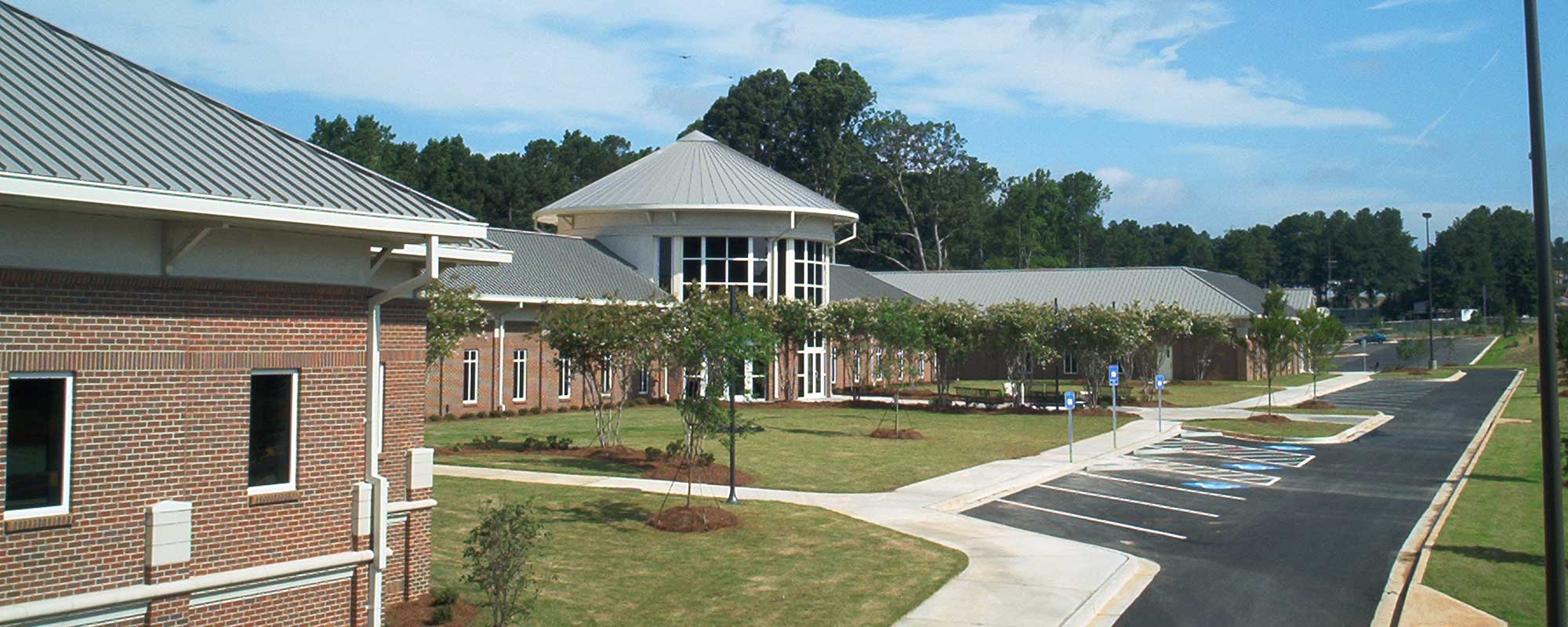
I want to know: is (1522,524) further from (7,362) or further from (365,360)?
→ (7,362)

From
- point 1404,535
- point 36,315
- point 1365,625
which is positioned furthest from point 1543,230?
point 36,315

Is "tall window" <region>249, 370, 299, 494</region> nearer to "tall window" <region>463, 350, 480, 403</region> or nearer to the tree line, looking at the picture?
"tall window" <region>463, 350, 480, 403</region>

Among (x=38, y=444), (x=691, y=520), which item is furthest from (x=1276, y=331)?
(x=38, y=444)

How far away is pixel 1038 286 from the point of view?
258ft

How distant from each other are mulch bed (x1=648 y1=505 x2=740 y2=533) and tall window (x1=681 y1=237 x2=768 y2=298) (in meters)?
30.0

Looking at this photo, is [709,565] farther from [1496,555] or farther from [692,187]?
[692,187]

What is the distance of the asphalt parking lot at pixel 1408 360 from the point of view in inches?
3536

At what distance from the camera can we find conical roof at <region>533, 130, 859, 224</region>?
4878cm

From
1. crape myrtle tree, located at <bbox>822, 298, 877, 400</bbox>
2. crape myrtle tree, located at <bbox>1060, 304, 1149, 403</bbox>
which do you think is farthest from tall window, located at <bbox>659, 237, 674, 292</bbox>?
crape myrtle tree, located at <bbox>1060, 304, 1149, 403</bbox>

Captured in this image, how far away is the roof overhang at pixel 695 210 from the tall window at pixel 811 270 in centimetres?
144

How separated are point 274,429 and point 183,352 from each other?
126cm

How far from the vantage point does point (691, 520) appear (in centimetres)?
1873

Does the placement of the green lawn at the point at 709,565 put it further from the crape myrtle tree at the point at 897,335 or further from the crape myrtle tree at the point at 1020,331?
the crape myrtle tree at the point at 1020,331

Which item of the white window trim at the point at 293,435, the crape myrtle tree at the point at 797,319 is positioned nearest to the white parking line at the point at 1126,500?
the white window trim at the point at 293,435
